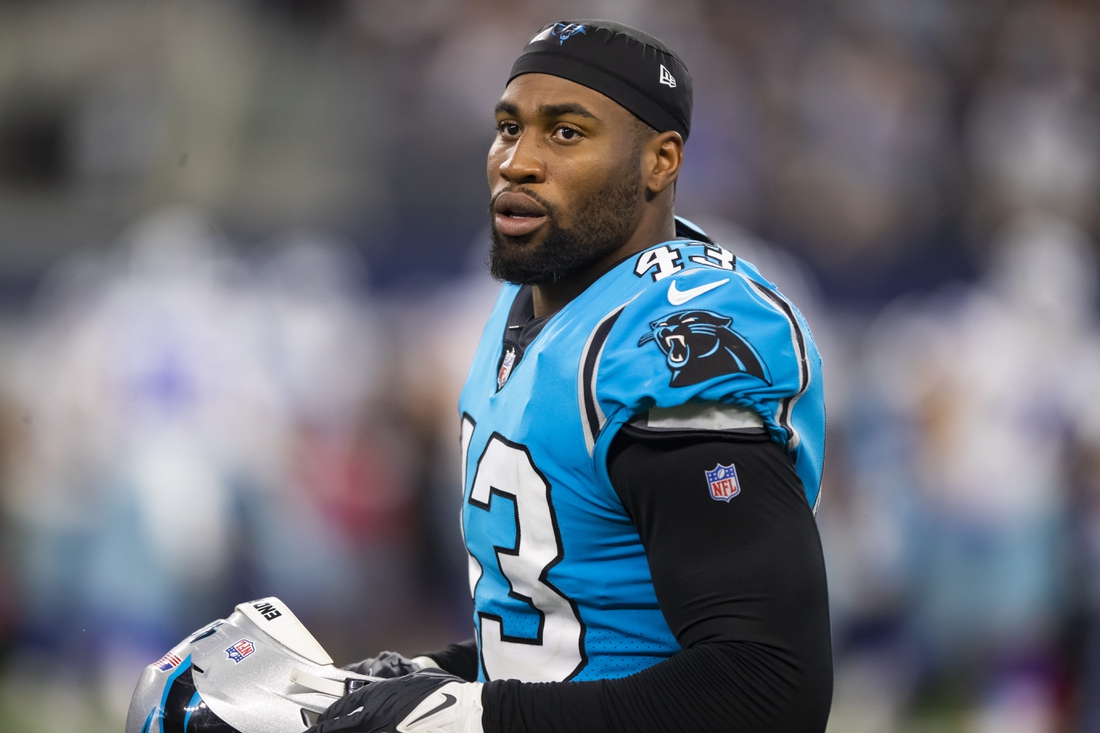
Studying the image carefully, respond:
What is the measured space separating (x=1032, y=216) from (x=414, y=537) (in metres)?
3.21

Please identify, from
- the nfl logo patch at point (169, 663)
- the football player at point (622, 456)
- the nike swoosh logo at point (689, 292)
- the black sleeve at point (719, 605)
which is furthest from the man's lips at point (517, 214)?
the nfl logo patch at point (169, 663)

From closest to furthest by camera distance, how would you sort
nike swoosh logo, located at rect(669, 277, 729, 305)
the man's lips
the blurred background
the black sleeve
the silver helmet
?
the black sleeve < nike swoosh logo, located at rect(669, 277, 729, 305) < the silver helmet < the man's lips < the blurred background

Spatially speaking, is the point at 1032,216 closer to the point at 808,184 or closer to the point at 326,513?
the point at 808,184

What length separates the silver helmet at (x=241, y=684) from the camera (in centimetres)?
148

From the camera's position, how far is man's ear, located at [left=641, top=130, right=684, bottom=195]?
1640 mm

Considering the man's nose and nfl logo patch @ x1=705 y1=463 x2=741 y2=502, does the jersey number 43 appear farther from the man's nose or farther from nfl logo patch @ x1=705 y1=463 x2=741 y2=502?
the man's nose

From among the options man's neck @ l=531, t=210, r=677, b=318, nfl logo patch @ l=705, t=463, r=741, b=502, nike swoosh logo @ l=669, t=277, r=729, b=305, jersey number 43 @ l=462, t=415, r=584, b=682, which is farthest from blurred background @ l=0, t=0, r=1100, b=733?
nfl logo patch @ l=705, t=463, r=741, b=502

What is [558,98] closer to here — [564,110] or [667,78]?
[564,110]

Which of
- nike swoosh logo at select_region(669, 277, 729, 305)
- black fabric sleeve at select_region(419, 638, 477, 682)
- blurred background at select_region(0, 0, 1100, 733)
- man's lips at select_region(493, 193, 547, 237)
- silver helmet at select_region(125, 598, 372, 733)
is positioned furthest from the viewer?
blurred background at select_region(0, 0, 1100, 733)

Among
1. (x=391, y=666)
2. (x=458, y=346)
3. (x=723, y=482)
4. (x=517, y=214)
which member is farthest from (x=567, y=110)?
(x=458, y=346)

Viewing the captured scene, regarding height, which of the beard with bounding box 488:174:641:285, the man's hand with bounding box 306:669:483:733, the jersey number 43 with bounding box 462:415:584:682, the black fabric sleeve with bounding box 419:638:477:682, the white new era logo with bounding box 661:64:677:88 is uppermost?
the white new era logo with bounding box 661:64:677:88

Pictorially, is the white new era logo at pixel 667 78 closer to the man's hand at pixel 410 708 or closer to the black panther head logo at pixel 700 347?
the black panther head logo at pixel 700 347

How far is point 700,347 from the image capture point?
1288mm

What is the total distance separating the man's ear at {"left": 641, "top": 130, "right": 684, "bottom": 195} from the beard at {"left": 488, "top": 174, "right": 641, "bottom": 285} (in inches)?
1.2
